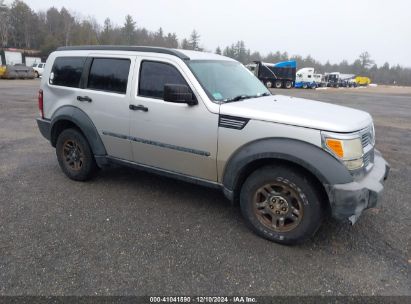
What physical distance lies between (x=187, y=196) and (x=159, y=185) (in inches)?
23.4

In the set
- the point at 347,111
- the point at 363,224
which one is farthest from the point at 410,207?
the point at 347,111

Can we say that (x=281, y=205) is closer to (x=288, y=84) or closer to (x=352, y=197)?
(x=352, y=197)

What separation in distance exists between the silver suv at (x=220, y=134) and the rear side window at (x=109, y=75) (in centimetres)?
1

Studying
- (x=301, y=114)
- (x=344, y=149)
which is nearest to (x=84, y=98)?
(x=301, y=114)

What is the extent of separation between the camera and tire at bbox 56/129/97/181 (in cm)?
482

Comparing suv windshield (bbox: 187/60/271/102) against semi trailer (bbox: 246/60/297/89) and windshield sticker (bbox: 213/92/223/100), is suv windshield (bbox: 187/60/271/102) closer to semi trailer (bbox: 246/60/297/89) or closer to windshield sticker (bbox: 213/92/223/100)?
windshield sticker (bbox: 213/92/223/100)

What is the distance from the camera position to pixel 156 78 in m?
4.04

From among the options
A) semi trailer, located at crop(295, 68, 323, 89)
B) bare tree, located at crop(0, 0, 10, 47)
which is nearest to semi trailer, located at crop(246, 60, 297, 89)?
semi trailer, located at crop(295, 68, 323, 89)

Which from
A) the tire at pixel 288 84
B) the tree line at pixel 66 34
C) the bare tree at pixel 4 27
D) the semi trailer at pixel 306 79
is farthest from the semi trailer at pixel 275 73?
the bare tree at pixel 4 27

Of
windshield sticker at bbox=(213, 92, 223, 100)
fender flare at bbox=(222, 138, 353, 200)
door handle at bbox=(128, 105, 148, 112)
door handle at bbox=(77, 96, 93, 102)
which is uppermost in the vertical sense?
windshield sticker at bbox=(213, 92, 223, 100)

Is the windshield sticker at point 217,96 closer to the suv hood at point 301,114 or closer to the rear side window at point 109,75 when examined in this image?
the suv hood at point 301,114

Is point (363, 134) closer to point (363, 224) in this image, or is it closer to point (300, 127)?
point (300, 127)

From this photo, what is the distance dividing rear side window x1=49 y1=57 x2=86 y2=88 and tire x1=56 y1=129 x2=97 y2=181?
71 centimetres

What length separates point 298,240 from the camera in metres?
3.33
